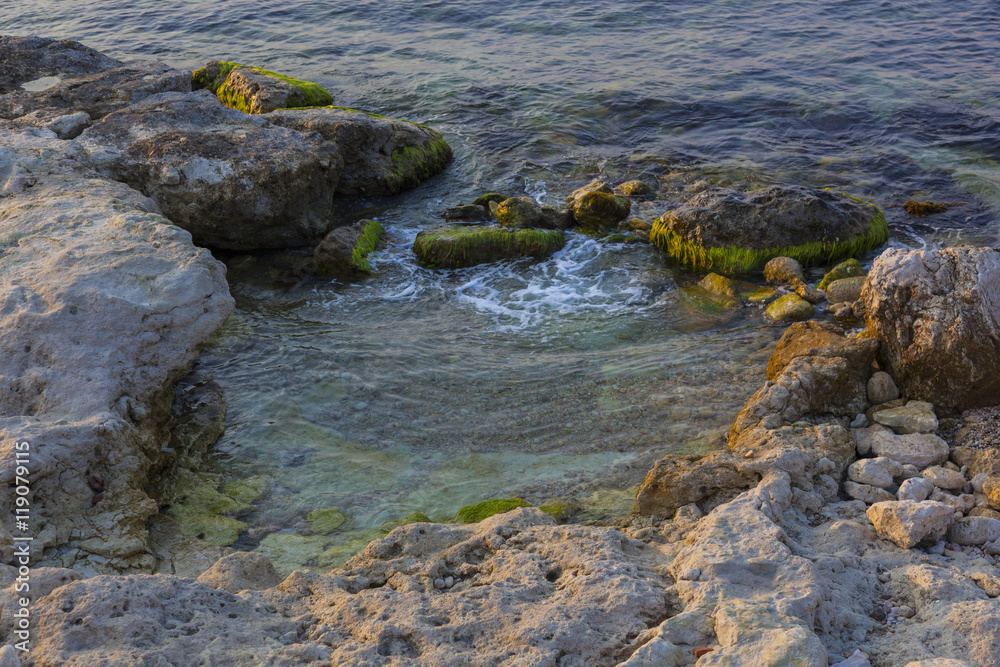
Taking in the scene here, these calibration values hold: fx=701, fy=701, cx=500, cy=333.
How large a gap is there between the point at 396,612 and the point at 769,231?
755cm

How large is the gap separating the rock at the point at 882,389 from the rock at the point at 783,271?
118 inches

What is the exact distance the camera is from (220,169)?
355 inches

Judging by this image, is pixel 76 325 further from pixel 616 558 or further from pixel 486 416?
pixel 616 558

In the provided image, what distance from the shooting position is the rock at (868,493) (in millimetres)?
4566

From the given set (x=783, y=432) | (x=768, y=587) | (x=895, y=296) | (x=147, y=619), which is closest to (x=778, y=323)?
(x=895, y=296)

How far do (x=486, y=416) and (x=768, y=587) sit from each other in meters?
3.41

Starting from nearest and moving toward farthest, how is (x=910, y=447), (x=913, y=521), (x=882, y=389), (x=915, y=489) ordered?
(x=913, y=521), (x=915, y=489), (x=910, y=447), (x=882, y=389)

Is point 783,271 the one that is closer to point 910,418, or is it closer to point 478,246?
point 910,418

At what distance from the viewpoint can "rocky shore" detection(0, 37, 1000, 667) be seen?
10.5 feet

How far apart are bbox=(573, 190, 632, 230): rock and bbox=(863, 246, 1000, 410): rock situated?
4.69m

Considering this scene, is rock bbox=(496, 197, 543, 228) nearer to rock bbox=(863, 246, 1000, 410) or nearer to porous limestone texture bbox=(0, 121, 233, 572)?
porous limestone texture bbox=(0, 121, 233, 572)

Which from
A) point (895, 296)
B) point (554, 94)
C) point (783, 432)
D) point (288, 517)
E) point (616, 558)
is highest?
point (554, 94)

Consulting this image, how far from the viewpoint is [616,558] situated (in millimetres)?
3742

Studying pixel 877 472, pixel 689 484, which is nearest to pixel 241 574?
pixel 689 484
